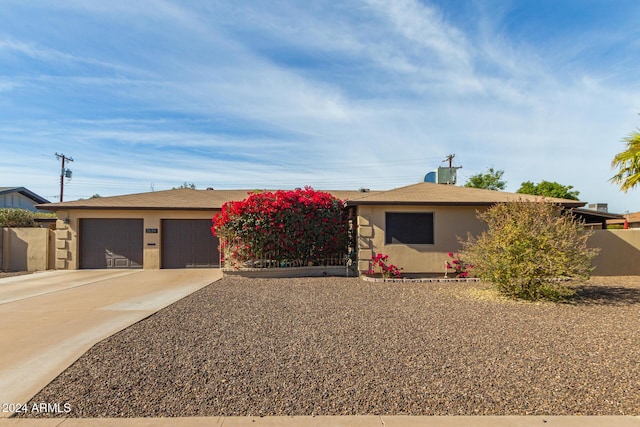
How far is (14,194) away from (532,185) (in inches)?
1648

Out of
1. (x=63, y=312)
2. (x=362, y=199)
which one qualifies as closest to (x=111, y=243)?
(x=63, y=312)

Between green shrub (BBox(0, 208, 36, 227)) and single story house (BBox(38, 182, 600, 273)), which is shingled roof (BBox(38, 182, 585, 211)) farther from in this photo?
green shrub (BBox(0, 208, 36, 227))

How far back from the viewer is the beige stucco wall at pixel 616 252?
504 inches

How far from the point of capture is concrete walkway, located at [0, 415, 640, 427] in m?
3.24

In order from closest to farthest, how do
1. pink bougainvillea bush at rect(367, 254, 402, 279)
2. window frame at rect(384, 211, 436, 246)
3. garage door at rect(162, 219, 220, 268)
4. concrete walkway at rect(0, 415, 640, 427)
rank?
concrete walkway at rect(0, 415, 640, 427) < pink bougainvillea bush at rect(367, 254, 402, 279) < window frame at rect(384, 211, 436, 246) < garage door at rect(162, 219, 220, 268)

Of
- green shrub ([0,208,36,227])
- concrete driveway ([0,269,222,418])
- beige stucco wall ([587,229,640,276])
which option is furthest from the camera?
green shrub ([0,208,36,227])

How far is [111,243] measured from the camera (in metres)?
15.1

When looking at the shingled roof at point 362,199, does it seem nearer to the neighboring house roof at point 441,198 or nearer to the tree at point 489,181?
the neighboring house roof at point 441,198

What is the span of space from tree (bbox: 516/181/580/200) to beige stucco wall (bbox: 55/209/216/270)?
2585cm

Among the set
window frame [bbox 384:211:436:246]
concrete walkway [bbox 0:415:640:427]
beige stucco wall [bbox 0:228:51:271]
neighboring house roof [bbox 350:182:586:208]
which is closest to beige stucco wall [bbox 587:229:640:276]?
neighboring house roof [bbox 350:182:586:208]

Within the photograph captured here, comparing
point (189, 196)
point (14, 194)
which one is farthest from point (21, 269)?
point (14, 194)

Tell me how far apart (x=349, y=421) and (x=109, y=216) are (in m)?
14.8

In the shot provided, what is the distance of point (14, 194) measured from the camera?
2978 centimetres

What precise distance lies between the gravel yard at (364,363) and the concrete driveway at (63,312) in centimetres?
36
